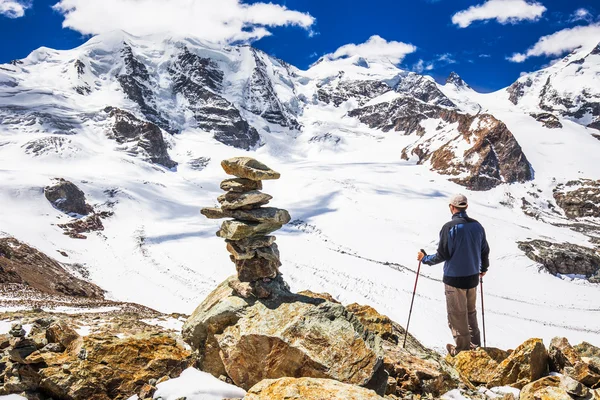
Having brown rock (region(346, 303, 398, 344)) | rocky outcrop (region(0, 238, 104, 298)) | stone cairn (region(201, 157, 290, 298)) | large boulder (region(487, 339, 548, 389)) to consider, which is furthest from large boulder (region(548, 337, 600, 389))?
rocky outcrop (region(0, 238, 104, 298))

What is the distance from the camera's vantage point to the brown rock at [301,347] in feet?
21.1

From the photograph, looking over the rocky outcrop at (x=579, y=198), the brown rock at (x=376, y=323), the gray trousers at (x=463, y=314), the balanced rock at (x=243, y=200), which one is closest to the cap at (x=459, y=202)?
the gray trousers at (x=463, y=314)

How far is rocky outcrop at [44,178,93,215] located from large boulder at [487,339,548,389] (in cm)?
6310

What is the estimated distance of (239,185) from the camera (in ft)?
30.4

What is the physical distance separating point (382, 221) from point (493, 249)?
15894 mm

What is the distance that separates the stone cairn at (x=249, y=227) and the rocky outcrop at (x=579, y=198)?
94.3m

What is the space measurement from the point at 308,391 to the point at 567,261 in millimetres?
52877

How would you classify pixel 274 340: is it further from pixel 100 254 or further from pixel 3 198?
pixel 3 198

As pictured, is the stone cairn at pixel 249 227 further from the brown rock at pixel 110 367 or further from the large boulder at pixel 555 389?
the large boulder at pixel 555 389

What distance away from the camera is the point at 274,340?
6.85 metres

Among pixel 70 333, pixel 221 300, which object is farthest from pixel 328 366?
pixel 70 333

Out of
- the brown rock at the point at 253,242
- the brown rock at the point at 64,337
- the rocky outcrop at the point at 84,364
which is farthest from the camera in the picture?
the brown rock at the point at 253,242

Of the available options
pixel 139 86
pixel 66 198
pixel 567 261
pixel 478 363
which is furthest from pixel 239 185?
pixel 139 86

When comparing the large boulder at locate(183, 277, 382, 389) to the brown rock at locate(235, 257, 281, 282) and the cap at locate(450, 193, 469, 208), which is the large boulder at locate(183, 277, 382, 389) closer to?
the brown rock at locate(235, 257, 281, 282)
